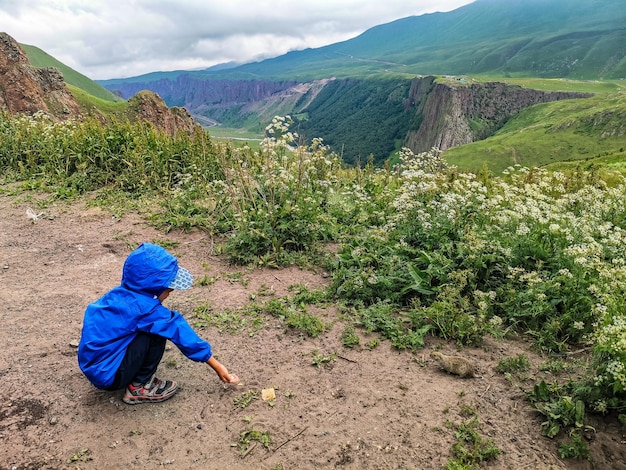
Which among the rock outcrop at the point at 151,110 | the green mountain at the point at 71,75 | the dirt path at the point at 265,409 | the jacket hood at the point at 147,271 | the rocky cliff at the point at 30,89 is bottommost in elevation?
the dirt path at the point at 265,409

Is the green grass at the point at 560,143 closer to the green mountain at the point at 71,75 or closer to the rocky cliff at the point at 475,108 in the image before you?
the rocky cliff at the point at 475,108

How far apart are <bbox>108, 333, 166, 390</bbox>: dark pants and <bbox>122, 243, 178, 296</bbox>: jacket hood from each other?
474 millimetres

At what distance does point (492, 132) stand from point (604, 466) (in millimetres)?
144606

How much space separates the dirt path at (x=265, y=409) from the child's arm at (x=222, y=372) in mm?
114

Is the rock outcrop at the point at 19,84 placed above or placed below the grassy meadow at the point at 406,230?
above

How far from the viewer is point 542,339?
4727 mm

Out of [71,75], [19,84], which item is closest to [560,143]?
[19,84]

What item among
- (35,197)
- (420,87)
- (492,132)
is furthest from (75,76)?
(35,197)

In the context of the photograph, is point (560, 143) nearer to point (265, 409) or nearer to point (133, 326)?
point (265, 409)

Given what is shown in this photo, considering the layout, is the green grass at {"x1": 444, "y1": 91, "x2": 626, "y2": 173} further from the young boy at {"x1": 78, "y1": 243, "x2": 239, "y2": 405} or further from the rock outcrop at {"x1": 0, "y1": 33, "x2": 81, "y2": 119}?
the young boy at {"x1": 78, "y1": 243, "x2": 239, "y2": 405}

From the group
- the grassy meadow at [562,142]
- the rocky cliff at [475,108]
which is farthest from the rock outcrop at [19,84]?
the rocky cliff at [475,108]

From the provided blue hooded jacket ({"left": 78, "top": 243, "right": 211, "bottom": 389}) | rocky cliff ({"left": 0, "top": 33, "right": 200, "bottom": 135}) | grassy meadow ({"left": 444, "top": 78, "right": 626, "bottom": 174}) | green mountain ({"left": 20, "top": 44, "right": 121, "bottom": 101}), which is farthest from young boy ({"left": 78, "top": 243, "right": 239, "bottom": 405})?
green mountain ({"left": 20, "top": 44, "right": 121, "bottom": 101})

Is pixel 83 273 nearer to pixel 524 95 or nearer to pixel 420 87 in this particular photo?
pixel 524 95

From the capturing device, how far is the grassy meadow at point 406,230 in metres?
4.76
